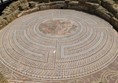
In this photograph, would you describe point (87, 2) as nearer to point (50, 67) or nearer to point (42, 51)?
point (42, 51)

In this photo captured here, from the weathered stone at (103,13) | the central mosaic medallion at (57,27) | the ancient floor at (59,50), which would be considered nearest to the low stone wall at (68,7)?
the weathered stone at (103,13)

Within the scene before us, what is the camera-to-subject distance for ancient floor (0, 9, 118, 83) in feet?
22.0

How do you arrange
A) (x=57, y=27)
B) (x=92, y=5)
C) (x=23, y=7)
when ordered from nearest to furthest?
(x=57, y=27) < (x=92, y=5) < (x=23, y=7)

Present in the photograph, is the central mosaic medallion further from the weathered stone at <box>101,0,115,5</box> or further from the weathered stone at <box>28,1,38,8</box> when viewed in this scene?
the weathered stone at <box>101,0,115,5</box>

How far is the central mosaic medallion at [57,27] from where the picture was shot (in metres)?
8.74

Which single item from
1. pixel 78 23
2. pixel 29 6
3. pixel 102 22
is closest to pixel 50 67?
pixel 78 23

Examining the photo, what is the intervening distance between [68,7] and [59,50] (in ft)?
13.6

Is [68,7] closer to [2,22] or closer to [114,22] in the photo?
→ [114,22]

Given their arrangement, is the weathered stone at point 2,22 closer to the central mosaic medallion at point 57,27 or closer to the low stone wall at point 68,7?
the low stone wall at point 68,7

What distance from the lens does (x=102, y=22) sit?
963 centimetres

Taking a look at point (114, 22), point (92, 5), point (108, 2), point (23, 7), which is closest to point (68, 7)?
point (92, 5)

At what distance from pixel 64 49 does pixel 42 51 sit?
93 centimetres

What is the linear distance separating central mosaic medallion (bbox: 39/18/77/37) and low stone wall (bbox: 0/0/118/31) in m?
1.66

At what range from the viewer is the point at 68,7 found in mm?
11086
